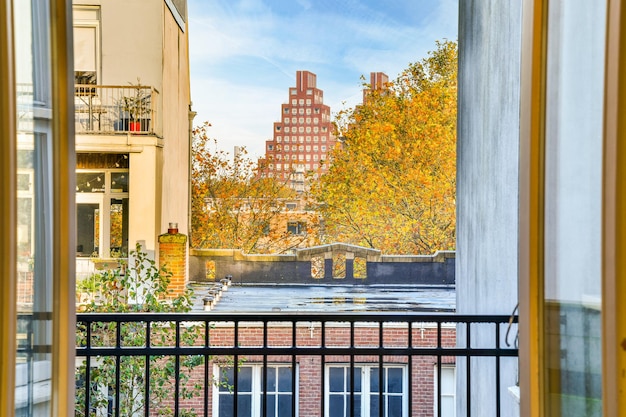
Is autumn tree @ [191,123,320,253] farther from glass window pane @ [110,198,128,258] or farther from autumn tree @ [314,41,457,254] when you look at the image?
glass window pane @ [110,198,128,258]

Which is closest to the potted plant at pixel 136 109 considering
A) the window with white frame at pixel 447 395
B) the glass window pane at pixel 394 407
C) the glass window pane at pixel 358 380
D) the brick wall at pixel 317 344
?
the brick wall at pixel 317 344

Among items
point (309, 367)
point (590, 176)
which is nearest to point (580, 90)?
point (590, 176)

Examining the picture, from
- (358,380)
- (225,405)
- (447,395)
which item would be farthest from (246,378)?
(447,395)

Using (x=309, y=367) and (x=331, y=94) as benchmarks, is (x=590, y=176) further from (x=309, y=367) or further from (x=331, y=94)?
(x=331, y=94)

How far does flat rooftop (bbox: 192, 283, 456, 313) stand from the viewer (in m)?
6.16

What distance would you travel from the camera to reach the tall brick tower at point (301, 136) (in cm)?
722

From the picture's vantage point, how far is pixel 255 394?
5934 millimetres

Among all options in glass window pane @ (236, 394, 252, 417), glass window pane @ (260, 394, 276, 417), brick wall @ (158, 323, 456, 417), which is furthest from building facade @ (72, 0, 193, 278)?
glass window pane @ (260, 394, 276, 417)

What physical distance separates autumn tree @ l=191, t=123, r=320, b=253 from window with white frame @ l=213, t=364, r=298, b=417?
1.55 m

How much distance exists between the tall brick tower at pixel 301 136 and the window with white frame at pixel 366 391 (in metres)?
2.20

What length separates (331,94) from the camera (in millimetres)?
7250

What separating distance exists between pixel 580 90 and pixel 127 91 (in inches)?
229

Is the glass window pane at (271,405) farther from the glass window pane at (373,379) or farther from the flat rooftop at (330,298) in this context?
the glass window pane at (373,379)

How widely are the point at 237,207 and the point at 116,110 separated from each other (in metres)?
1.63
